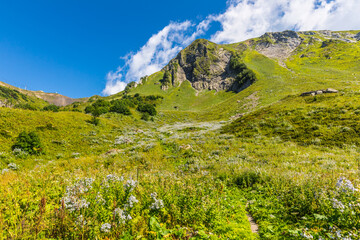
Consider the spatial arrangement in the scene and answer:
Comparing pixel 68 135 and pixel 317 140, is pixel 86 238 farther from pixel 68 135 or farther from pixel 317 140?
pixel 68 135

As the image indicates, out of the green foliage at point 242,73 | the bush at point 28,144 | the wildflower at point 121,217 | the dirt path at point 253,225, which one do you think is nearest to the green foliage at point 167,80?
the green foliage at point 242,73

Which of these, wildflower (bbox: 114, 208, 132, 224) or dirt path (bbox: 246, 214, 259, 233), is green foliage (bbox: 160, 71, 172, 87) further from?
wildflower (bbox: 114, 208, 132, 224)

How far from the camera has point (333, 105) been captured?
2167cm

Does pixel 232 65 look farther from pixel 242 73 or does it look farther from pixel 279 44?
pixel 279 44

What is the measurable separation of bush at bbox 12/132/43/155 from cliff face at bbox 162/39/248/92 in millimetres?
111343

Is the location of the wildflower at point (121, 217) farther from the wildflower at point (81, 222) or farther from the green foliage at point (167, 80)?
the green foliage at point (167, 80)

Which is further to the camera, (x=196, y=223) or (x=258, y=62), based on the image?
(x=258, y=62)

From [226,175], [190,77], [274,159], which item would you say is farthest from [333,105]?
[190,77]

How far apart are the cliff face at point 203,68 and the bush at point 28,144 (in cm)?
11134

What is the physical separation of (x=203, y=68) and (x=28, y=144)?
5492 inches

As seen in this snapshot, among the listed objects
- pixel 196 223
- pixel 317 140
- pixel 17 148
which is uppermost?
pixel 17 148

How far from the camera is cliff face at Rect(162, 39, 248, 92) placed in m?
127

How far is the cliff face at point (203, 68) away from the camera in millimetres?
126975

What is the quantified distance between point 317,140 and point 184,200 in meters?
17.6
